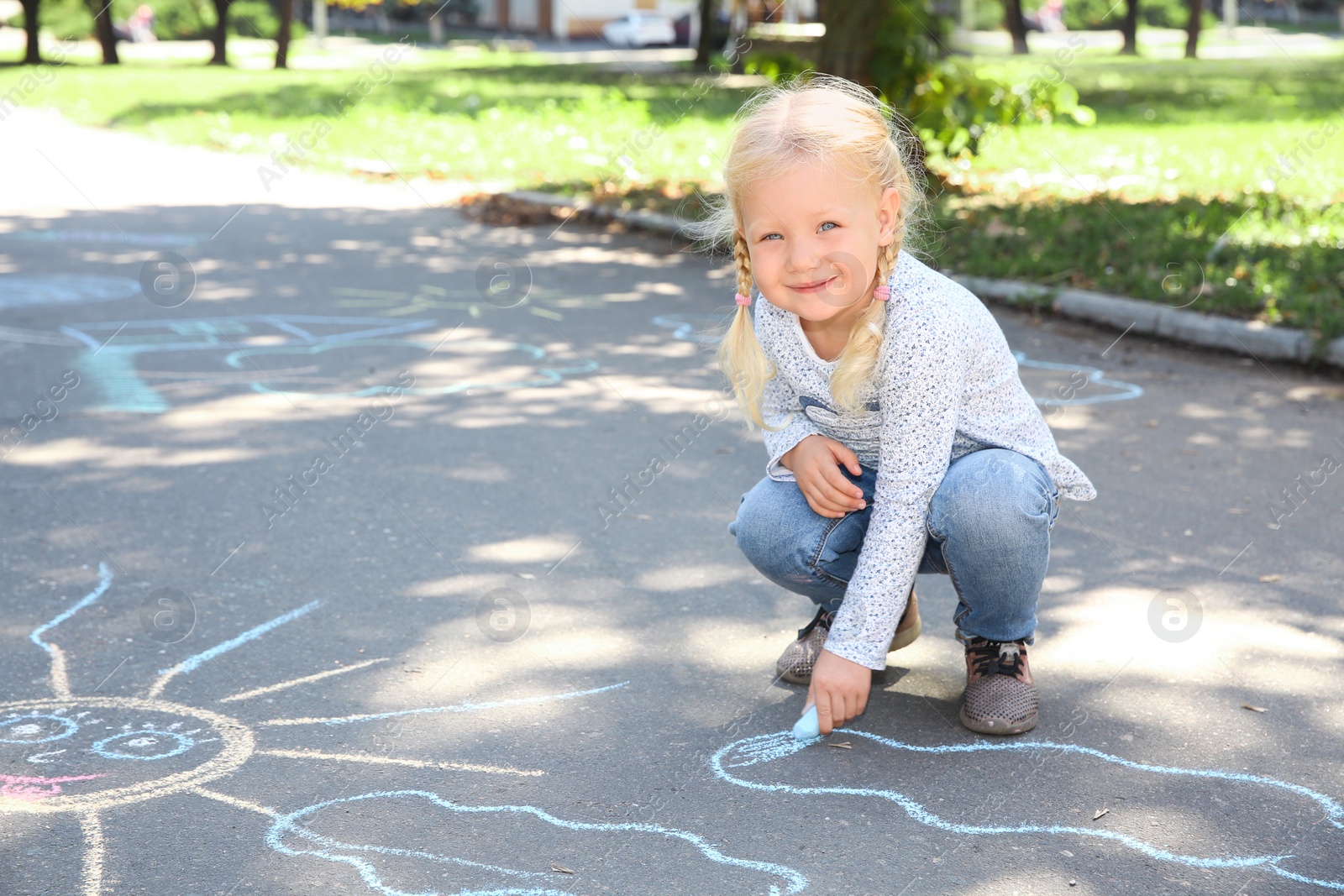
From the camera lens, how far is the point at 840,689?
8.07 ft

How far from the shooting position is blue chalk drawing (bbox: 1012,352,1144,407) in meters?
5.21

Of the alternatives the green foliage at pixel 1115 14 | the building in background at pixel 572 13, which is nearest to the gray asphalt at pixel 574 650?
the building in background at pixel 572 13

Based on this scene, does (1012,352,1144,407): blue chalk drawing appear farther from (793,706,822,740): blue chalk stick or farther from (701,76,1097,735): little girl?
(793,706,822,740): blue chalk stick

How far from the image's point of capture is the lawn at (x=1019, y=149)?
271 inches

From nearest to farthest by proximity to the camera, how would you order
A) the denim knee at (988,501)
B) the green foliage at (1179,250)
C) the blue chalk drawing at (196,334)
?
the denim knee at (988,501) < the blue chalk drawing at (196,334) < the green foliage at (1179,250)

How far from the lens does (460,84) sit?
68.4 feet

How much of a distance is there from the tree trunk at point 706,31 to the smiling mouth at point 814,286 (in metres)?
22.7

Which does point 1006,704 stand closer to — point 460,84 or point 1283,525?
point 1283,525

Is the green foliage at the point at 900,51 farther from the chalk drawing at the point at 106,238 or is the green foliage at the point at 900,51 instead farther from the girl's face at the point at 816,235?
the girl's face at the point at 816,235

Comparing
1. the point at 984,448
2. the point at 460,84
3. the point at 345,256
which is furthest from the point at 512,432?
the point at 460,84

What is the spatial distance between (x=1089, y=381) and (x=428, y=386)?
2.73 meters

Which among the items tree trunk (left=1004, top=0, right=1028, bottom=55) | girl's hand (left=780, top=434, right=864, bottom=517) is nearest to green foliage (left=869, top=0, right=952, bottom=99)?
girl's hand (left=780, top=434, right=864, bottom=517)

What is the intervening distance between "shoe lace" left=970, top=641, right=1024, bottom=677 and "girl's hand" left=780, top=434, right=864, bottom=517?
1.39 ft

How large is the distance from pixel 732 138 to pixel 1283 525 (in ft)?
7.61
